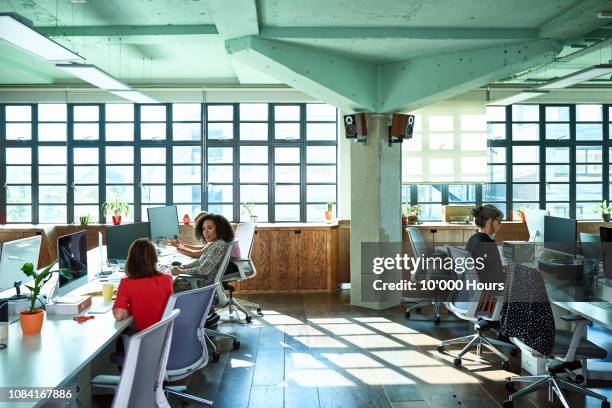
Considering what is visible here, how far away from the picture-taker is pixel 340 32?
620cm

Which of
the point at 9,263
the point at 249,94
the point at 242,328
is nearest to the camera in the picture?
the point at 9,263

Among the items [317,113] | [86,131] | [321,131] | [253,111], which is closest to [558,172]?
[321,131]

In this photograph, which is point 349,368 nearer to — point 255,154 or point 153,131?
point 255,154

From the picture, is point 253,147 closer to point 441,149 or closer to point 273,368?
point 441,149

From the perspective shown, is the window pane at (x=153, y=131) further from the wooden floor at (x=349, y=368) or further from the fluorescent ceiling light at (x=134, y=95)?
the wooden floor at (x=349, y=368)

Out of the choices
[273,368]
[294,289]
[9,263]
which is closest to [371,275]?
[294,289]

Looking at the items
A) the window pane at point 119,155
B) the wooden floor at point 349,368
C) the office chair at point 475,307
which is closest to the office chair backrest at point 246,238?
the wooden floor at point 349,368

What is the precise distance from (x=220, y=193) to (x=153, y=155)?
1.35m

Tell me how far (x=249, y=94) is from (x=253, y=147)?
2.99 feet

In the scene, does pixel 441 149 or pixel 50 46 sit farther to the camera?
pixel 441 149

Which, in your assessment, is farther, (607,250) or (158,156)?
(158,156)

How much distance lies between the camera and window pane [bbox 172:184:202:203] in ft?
32.2

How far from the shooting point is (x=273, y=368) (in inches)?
210

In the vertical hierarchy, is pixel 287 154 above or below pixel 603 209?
above
